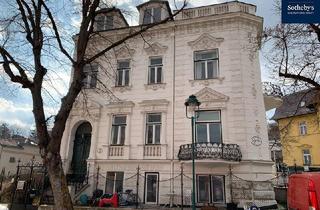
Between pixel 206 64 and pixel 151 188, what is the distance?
7984mm

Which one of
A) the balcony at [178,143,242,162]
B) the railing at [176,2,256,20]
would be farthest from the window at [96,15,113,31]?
the balcony at [178,143,242,162]

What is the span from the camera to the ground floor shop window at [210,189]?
47.4ft

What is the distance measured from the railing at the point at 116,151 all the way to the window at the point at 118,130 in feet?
1.24

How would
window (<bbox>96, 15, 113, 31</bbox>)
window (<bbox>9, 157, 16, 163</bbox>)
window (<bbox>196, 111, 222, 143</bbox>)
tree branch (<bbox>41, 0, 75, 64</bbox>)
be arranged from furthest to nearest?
window (<bbox>9, 157, 16, 163</bbox>)
window (<bbox>96, 15, 113, 31</bbox>)
window (<bbox>196, 111, 222, 143</bbox>)
tree branch (<bbox>41, 0, 75, 64</bbox>)

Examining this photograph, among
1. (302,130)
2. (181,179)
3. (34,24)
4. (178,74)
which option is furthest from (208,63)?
(302,130)

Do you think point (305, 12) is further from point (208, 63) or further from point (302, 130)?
point (302, 130)

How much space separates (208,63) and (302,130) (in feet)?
82.0

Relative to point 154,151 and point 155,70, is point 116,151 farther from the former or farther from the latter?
point 155,70

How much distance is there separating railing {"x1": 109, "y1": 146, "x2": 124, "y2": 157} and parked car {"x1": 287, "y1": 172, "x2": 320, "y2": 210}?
10613mm

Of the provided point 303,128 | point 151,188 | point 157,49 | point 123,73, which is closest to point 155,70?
point 157,49

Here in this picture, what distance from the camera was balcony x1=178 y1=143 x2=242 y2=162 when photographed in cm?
1396

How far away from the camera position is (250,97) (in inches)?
611

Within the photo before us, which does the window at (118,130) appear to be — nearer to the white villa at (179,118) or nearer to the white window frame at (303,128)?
the white villa at (179,118)

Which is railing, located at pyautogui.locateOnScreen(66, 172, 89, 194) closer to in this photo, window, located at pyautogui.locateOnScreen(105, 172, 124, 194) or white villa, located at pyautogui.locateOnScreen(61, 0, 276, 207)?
white villa, located at pyautogui.locateOnScreen(61, 0, 276, 207)
